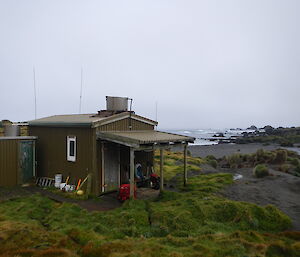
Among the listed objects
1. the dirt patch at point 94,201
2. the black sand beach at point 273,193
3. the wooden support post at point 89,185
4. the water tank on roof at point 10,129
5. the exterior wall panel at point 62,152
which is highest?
the water tank on roof at point 10,129

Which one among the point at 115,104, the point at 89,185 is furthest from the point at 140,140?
the point at 115,104

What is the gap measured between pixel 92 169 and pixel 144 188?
3640 mm

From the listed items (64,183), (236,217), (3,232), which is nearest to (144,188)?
(64,183)

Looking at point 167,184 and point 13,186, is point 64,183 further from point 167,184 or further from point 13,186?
point 167,184

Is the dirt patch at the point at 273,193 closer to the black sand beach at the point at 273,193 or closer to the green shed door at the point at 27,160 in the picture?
the black sand beach at the point at 273,193

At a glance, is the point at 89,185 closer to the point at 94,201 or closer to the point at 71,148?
the point at 94,201

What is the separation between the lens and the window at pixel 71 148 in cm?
1391

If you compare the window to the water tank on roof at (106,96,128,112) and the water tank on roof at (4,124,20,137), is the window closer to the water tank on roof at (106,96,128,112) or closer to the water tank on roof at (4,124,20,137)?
the water tank on roof at (106,96,128,112)

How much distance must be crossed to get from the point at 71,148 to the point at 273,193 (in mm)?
12007

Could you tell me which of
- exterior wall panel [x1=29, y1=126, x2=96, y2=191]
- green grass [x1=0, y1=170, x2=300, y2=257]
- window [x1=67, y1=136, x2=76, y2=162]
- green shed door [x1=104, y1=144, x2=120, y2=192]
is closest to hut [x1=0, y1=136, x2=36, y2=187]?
exterior wall panel [x1=29, y1=126, x2=96, y2=191]

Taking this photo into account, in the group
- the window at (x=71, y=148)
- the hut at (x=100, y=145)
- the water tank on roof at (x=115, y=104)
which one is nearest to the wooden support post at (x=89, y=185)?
the hut at (x=100, y=145)

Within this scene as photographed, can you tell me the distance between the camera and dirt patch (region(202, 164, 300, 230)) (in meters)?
12.3

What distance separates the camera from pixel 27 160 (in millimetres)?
15344

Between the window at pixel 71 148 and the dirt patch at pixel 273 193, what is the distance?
863 centimetres
